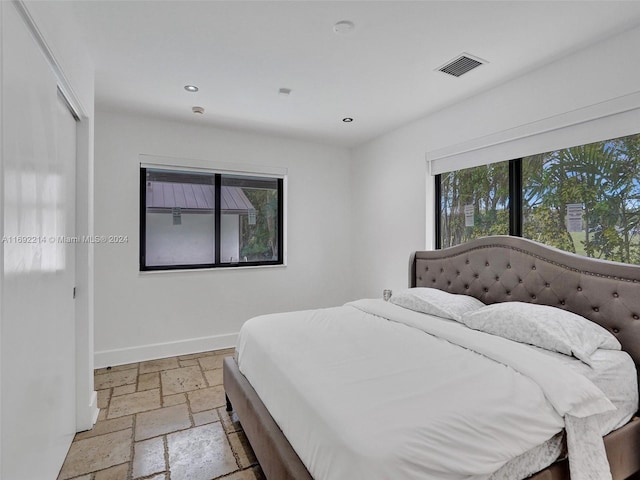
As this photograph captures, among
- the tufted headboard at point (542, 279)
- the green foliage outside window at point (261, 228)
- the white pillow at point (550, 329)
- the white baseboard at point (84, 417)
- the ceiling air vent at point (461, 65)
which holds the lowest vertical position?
the white baseboard at point (84, 417)

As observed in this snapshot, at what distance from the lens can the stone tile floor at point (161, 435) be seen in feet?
6.19

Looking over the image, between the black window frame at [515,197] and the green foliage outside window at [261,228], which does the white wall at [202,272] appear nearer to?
the green foliage outside window at [261,228]

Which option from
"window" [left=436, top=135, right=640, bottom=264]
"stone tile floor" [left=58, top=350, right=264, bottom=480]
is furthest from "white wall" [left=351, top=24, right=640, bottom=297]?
"stone tile floor" [left=58, top=350, right=264, bottom=480]

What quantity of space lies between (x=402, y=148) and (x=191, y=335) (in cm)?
316

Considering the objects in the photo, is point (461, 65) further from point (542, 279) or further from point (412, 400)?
point (412, 400)

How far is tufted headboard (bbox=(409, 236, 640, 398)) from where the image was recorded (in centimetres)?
190

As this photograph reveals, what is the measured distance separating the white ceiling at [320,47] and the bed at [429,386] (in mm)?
1358

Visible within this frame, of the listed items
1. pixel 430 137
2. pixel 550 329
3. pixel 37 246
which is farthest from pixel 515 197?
pixel 37 246

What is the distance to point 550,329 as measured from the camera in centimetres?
186

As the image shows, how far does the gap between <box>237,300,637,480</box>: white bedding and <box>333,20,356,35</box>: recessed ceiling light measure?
1.86m

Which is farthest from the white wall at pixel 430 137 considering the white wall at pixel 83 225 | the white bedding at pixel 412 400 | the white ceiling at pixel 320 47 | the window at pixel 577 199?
the white wall at pixel 83 225

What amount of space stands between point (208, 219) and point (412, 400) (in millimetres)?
3280

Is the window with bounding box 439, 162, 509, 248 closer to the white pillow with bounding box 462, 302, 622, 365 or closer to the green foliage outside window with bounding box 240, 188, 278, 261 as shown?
the white pillow with bounding box 462, 302, 622, 365

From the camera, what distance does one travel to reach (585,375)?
1.62 metres
